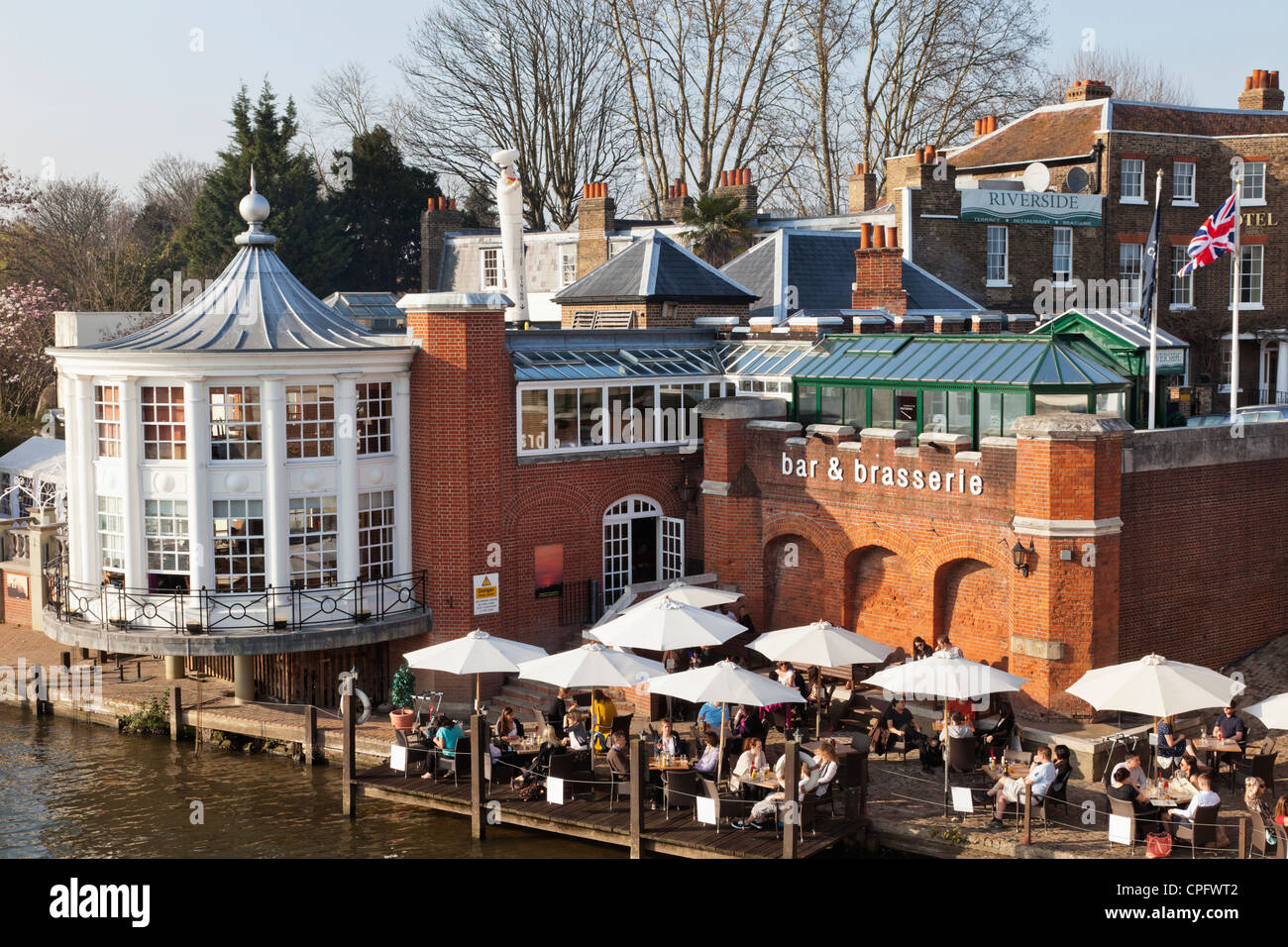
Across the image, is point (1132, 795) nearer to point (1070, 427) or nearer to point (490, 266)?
point (1070, 427)

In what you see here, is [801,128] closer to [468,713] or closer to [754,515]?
[754,515]

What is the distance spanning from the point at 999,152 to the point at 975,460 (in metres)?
24.6

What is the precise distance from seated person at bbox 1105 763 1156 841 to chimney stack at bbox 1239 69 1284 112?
3662 cm

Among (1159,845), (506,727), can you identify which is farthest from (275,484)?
(1159,845)

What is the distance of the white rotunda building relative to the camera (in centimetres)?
2375

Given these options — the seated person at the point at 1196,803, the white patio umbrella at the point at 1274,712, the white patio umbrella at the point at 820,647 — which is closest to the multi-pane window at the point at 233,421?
the white patio umbrella at the point at 820,647

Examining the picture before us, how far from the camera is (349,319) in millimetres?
26109

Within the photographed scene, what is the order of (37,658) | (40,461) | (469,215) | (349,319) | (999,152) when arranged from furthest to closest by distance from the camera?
(469,215) → (999,152) → (40,461) → (37,658) → (349,319)

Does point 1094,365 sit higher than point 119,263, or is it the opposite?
point 119,263

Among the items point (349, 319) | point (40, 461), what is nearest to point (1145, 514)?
point (349, 319)

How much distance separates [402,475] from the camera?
25.5 m

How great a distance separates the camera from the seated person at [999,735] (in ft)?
66.1

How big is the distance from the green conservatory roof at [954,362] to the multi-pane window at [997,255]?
1381cm

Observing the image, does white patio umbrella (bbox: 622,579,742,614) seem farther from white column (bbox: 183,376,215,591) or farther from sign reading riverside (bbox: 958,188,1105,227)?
sign reading riverside (bbox: 958,188,1105,227)
